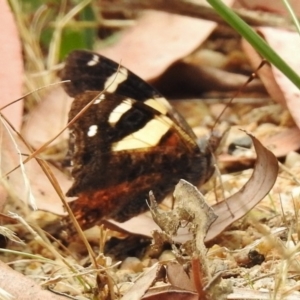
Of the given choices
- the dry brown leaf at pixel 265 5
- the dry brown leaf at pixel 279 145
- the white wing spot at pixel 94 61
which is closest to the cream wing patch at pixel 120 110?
the white wing spot at pixel 94 61

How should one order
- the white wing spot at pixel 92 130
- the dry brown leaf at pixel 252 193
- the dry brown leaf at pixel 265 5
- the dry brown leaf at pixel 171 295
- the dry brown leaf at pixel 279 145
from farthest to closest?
the dry brown leaf at pixel 265 5, the dry brown leaf at pixel 279 145, the white wing spot at pixel 92 130, the dry brown leaf at pixel 252 193, the dry brown leaf at pixel 171 295

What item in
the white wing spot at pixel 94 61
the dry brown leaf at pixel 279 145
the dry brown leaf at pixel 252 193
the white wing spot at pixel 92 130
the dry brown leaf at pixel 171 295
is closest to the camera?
the dry brown leaf at pixel 171 295

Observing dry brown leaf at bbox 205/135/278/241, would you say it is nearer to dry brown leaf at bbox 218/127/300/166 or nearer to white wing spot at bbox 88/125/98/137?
white wing spot at bbox 88/125/98/137

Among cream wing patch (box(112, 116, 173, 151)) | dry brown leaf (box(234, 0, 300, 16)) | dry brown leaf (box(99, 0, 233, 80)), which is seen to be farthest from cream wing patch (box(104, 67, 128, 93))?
dry brown leaf (box(234, 0, 300, 16))

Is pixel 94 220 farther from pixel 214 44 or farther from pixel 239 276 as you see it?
pixel 214 44

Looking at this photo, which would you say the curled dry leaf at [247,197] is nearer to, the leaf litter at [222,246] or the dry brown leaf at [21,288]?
the leaf litter at [222,246]

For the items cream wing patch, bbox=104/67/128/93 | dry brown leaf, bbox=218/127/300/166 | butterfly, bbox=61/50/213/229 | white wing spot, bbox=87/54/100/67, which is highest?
white wing spot, bbox=87/54/100/67
